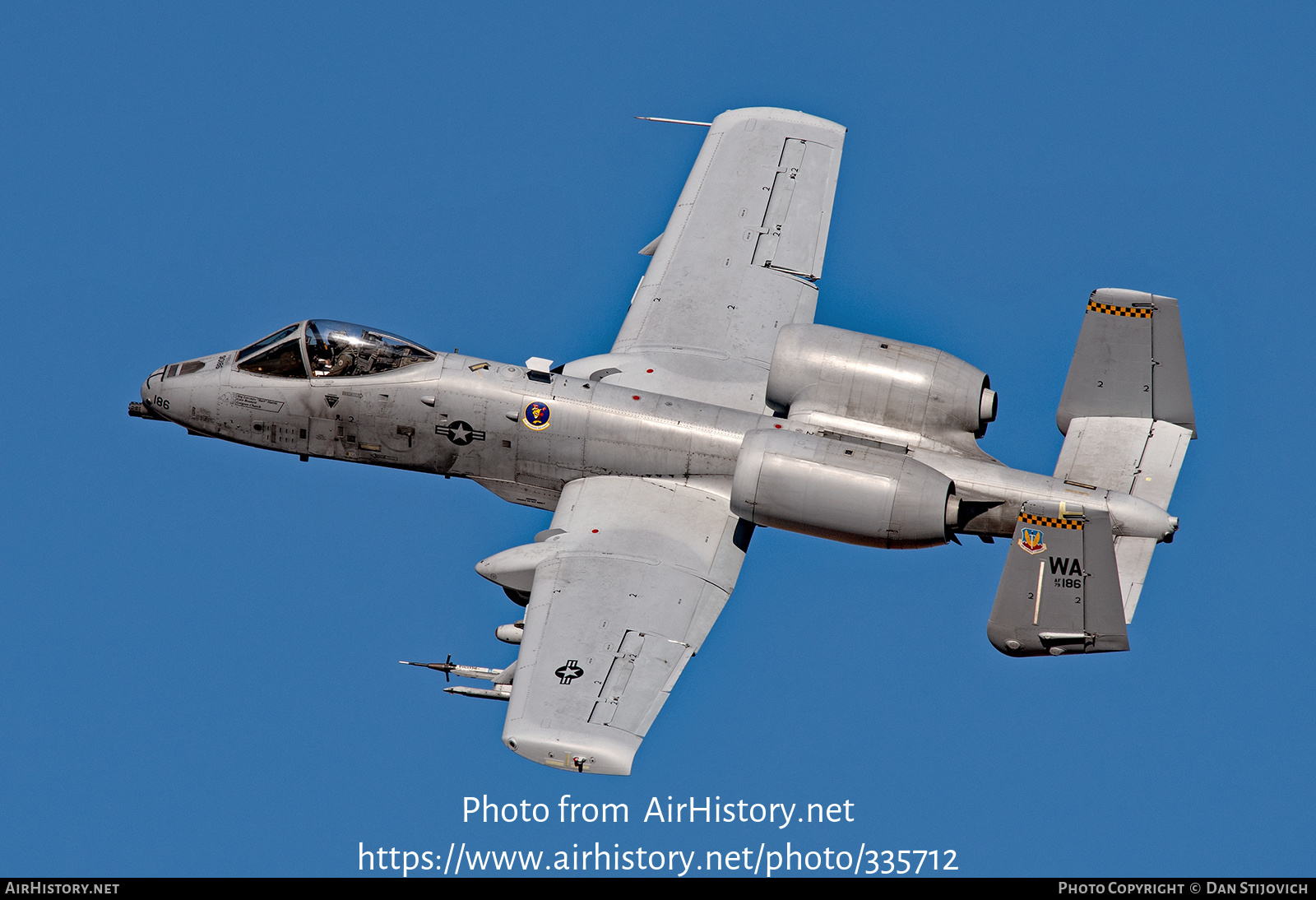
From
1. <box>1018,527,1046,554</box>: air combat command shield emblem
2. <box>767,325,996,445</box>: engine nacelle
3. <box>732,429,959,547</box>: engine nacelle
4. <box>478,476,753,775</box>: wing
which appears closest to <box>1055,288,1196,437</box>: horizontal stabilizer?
<box>767,325,996,445</box>: engine nacelle

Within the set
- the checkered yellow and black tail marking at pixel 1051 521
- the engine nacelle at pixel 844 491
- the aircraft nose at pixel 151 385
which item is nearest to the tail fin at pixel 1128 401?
the checkered yellow and black tail marking at pixel 1051 521

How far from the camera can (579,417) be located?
24.1 m

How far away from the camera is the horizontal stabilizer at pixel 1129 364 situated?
23.0 metres

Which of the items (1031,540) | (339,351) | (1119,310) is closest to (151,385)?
(339,351)

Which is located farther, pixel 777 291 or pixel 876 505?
pixel 777 291

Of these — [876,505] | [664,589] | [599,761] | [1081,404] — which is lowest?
[599,761]

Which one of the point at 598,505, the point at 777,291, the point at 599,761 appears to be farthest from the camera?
the point at 777,291

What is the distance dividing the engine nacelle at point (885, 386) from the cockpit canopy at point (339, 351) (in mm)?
5220

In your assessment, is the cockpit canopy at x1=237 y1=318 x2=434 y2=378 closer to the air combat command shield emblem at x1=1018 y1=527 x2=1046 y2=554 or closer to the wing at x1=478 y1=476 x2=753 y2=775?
the wing at x1=478 y1=476 x2=753 y2=775

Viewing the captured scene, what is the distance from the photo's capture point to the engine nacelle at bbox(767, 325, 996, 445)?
23500 mm

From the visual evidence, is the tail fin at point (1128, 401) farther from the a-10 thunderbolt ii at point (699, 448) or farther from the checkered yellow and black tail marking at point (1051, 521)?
the checkered yellow and black tail marking at point (1051, 521)

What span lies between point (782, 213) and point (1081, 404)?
618 cm
